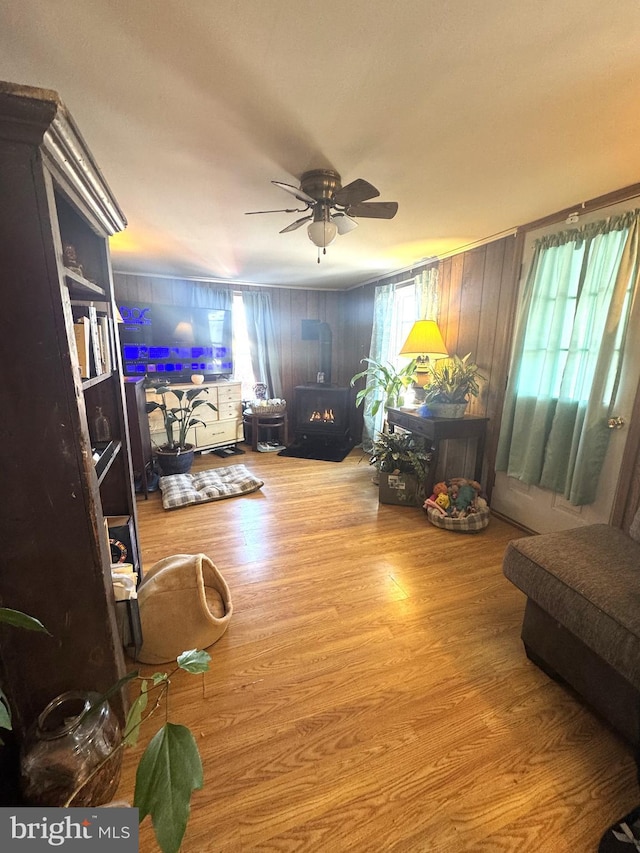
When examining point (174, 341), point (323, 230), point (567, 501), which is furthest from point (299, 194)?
point (174, 341)

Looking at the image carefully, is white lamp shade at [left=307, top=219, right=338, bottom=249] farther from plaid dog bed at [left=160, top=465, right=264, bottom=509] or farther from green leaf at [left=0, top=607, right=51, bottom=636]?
plaid dog bed at [left=160, top=465, right=264, bottom=509]

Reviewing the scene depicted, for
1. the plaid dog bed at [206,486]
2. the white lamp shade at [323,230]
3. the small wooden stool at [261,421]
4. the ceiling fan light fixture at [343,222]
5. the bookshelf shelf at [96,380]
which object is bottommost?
the plaid dog bed at [206,486]

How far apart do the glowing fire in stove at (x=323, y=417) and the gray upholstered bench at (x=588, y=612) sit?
11.0 ft

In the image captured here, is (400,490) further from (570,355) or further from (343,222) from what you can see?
(343,222)

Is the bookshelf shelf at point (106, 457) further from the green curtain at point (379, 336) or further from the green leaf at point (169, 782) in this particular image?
the green curtain at point (379, 336)

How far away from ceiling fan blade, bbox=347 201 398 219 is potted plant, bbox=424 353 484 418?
142cm

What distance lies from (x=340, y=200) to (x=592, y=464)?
212cm

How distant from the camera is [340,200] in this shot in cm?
177

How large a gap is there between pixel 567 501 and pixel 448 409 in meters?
1.01

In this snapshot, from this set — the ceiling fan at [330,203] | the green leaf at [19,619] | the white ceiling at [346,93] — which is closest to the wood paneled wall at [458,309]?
the white ceiling at [346,93]

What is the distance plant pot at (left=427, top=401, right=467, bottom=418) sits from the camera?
285 cm

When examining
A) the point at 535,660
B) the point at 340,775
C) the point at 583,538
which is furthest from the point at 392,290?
the point at 340,775

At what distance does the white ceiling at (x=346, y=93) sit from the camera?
967mm

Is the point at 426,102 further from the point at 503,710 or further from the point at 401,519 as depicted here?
the point at 401,519
